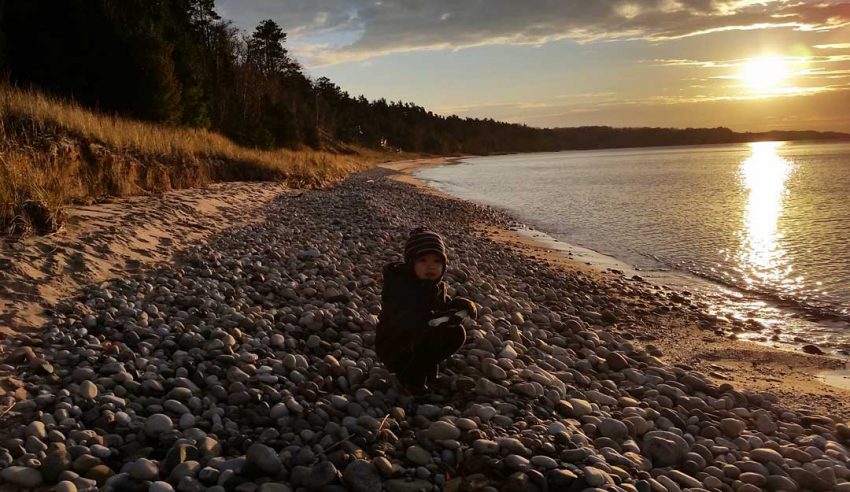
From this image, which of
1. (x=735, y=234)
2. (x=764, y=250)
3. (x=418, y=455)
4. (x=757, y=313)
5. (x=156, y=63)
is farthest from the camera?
(x=156, y=63)

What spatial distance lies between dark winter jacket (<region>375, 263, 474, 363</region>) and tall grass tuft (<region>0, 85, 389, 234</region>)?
5.08 m

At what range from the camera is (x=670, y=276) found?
11.9 meters

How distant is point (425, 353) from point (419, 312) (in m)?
0.33

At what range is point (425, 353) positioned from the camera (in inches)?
169

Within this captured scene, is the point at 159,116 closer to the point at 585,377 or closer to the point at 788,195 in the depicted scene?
the point at 585,377

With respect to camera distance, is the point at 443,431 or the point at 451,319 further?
the point at 451,319

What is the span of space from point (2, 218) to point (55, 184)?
8.27 ft

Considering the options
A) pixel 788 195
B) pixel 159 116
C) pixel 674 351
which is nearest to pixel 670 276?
pixel 674 351

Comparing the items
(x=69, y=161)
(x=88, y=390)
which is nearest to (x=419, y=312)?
(x=88, y=390)

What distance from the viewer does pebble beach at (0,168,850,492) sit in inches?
124

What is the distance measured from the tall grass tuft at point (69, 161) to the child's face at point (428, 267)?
17.3 ft

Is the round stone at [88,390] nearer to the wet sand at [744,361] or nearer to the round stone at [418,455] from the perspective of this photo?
the round stone at [418,455]

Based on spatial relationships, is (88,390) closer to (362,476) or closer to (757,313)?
(362,476)

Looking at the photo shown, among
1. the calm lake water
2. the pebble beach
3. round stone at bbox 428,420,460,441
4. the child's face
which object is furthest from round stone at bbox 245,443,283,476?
the calm lake water
